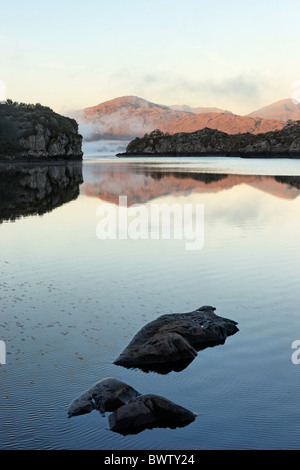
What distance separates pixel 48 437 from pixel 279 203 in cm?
Answer: 4885

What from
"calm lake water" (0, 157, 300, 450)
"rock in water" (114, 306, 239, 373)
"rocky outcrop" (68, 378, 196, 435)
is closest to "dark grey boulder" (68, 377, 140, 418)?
"rocky outcrop" (68, 378, 196, 435)

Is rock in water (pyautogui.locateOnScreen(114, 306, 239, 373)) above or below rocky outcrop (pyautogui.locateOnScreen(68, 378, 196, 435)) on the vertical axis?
above

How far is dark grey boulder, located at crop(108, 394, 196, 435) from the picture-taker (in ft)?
36.8

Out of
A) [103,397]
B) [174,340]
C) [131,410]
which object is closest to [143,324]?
[174,340]

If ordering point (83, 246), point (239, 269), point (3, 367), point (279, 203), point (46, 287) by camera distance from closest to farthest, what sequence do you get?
point (3, 367)
point (46, 287)
point (239, 269)
point (83, 246)
point (279, 203)

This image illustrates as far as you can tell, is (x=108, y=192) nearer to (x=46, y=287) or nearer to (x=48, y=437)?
(x=46, y=287)

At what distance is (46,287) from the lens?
22.0 metres

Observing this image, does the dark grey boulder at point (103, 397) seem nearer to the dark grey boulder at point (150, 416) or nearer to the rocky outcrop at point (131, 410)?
the rocky outcrop at point (131, 410)

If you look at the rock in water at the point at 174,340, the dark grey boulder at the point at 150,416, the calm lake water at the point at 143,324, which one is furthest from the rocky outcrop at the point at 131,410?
the rock in water at the point at 174,340

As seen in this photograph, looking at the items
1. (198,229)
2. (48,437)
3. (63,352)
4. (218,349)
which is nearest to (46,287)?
(63,352)

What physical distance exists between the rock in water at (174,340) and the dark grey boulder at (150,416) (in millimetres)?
2518

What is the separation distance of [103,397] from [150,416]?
118 centimetres

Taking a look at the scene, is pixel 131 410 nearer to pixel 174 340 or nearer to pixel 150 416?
pixel 150 416

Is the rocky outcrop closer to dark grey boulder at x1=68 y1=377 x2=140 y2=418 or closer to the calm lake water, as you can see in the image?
dark grey boulder at x1=68 y1=377 x2=140 y2=418
